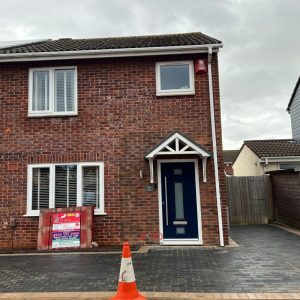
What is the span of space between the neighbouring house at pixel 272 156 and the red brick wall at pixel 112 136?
860cm

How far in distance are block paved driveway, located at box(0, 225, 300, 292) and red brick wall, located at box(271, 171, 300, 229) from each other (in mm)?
2947

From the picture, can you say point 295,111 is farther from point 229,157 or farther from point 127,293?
point 127,293

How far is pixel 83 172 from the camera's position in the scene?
9.41 metres

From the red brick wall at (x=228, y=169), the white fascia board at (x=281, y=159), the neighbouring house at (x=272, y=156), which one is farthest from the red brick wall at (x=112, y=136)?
the red brick wall at (x=228, y=169)

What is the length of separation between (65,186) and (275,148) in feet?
42.7

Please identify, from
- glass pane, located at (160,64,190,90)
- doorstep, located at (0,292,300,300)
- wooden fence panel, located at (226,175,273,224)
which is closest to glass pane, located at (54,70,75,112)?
glass pane, located at (160,64,190,90)

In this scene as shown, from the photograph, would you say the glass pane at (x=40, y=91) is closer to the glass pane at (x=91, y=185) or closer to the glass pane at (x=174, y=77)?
the glass pane at (x=91, y=185)

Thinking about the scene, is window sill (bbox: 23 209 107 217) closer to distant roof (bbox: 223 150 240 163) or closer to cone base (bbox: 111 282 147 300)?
cone base (bbox: 111 282 147 300)

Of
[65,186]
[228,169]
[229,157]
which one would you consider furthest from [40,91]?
[229,157]

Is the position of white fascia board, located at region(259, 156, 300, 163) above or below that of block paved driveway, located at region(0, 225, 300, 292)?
above

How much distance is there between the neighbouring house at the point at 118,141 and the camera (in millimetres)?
9031

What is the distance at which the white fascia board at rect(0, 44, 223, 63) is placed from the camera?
9.26m

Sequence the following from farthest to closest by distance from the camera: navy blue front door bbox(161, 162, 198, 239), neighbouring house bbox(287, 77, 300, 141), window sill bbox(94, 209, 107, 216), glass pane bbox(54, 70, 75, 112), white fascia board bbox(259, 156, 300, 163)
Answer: neighbouring house bbox(287, 77, 300, 141) < white fascia board bbox(259, 156, 300, 163) < glass pane bbox(54, 70, 75, 112) < window sill bbox(94, 209, 107, 216) < navy blue front door bbox(161, 162, 198, 239)

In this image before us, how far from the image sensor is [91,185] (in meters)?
9.36
